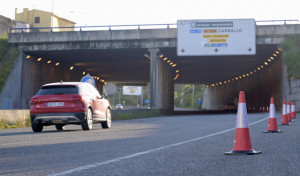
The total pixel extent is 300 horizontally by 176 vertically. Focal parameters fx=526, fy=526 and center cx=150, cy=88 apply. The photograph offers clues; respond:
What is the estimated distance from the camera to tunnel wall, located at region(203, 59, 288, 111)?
158 ft

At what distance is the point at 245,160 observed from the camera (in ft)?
24.0

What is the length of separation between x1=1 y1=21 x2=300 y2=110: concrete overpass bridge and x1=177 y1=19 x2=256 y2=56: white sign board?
3.10 feet

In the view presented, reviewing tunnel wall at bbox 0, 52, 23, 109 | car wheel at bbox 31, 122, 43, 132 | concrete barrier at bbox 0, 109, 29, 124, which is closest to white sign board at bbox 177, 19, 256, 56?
tunnel wall at bbox 0, 52, 23, 109

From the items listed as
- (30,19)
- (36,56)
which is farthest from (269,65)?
(30,19)

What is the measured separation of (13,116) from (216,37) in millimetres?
24123

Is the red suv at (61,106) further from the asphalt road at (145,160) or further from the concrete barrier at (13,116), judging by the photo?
the asphalt road at (145,160)

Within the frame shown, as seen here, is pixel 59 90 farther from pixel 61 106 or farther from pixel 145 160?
pixel 145 160

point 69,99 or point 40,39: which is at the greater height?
point 40,39

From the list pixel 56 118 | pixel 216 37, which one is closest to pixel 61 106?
pixel 56 118

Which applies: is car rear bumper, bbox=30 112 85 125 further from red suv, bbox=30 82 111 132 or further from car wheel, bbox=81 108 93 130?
car wheel, bbox=81 108 93 130

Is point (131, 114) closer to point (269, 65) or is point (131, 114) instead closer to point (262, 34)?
point (262, 34)

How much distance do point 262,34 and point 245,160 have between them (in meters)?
35.0

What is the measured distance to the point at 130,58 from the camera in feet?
165

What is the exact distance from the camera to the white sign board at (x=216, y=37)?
134 ft
